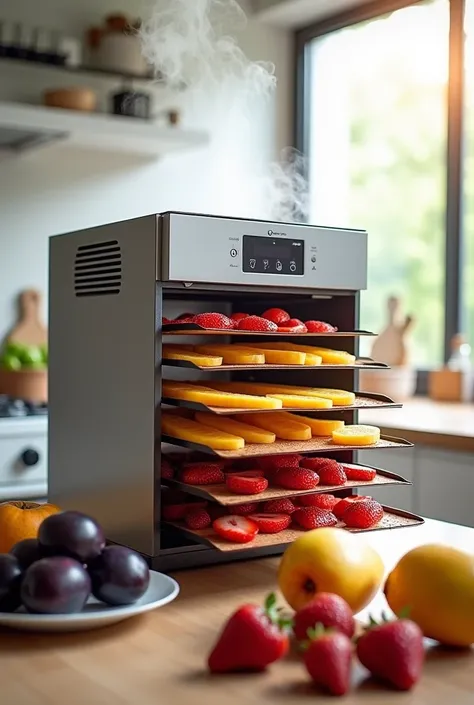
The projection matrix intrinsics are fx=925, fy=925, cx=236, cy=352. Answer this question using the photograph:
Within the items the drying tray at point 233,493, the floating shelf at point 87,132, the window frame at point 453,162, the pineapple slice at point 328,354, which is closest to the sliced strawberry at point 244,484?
the drying tray at point 233,493

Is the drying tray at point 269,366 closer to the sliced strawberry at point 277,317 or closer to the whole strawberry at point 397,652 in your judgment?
the sliced strawberry at point 277,317

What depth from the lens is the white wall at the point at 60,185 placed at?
3074 millimetres

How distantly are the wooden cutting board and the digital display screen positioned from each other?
1.98 meters

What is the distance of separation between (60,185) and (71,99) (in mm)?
365

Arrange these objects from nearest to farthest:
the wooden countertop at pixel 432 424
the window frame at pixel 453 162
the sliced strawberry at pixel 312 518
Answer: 1. the sliced strawberry at pixel 312 518
2. the wooden countertop at pixel 432 424
3. the window frame at pixel 453 162

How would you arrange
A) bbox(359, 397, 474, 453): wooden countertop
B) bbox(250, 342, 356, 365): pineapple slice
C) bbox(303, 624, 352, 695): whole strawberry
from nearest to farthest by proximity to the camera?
bbox(303, 624, 352, 695): whole strawberry < bbox(250, 342, 356, 365): pineapple slice < bbox(359, 397, 474, 453): wooden countertop

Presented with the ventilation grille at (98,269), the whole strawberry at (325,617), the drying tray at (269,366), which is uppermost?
the ventilation grille at (98,269)

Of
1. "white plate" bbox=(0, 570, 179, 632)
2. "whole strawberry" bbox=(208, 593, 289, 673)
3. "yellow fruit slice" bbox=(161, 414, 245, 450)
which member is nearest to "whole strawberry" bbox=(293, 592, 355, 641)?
"whole strawberry" bbox=(208, 593, 289, 673)

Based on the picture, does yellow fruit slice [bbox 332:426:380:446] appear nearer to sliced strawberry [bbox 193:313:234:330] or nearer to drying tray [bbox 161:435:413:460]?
drying tray [bbox 161:435:413:460]

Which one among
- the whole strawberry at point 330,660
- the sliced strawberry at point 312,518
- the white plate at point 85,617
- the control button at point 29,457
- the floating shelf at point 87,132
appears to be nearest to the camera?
the whole strawberry at point 330,660

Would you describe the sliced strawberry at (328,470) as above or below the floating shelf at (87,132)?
below

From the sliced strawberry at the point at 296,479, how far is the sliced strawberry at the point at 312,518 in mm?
31

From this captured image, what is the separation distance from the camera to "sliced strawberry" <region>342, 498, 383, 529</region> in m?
1.18

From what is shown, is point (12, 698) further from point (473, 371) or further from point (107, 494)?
point (473, 371)
